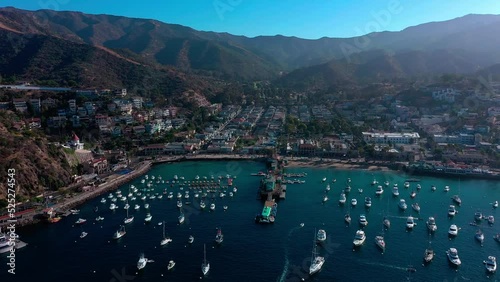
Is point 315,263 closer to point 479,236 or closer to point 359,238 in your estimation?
point 359,238

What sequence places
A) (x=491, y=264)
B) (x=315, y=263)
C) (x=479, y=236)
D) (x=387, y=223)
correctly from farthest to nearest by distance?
(x=387, y=223) → (x=479, y=236) → (x=491, y=264) → (x=315, y=263)

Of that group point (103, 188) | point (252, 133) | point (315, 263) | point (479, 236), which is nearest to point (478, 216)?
point (479, 236)

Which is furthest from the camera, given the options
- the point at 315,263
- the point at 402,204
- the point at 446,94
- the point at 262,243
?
the point at 446,94

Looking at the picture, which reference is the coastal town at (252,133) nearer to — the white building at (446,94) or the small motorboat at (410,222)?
the white building at (446,94)

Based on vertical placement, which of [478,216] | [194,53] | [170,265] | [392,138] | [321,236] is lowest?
[170,265]

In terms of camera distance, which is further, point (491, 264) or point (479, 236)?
point (479, 236)

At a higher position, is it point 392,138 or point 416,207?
point 392,138

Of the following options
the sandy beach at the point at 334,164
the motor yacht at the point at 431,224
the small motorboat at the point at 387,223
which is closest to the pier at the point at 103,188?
the sandy beach at the point at 334,164
